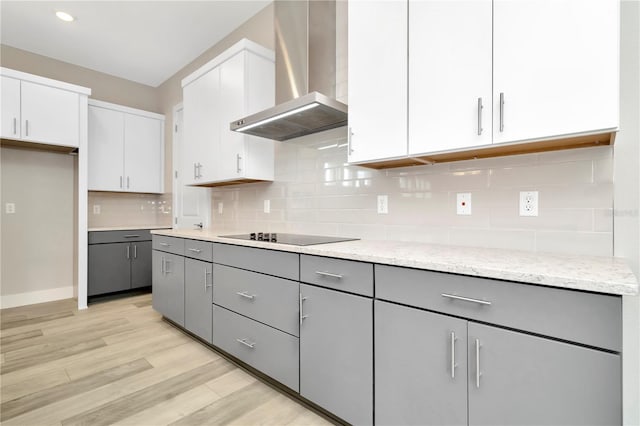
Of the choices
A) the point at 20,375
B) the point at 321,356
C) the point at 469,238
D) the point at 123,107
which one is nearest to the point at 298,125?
the point at 469,238

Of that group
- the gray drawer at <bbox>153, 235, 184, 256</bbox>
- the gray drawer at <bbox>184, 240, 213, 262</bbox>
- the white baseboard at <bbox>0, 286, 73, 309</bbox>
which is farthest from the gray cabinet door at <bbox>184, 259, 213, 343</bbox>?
the white baseboard at <bbox>0, 286, 73, 309</bbox>

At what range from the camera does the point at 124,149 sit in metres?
4.20

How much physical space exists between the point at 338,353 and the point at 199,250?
57.7 inches

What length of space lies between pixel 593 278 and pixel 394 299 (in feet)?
2.14

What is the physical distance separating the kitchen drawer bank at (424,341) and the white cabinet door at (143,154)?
3176 millimetres

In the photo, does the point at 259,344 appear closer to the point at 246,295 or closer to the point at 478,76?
the point at 246,295

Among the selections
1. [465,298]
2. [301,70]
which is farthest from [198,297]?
[465,298]

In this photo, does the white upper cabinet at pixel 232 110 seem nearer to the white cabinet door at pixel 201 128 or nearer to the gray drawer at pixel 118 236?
the white cabinet door at pixel 201 128

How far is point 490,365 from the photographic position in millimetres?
1073

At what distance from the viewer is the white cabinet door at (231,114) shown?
270 cm

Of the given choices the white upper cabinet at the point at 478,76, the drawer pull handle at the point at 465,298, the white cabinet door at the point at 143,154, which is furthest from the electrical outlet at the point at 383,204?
the white cabinet door at the point at 143,154

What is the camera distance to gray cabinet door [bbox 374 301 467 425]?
1146mm

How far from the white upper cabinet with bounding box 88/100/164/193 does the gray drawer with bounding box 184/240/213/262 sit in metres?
2.23

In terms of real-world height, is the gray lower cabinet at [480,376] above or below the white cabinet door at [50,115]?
below
